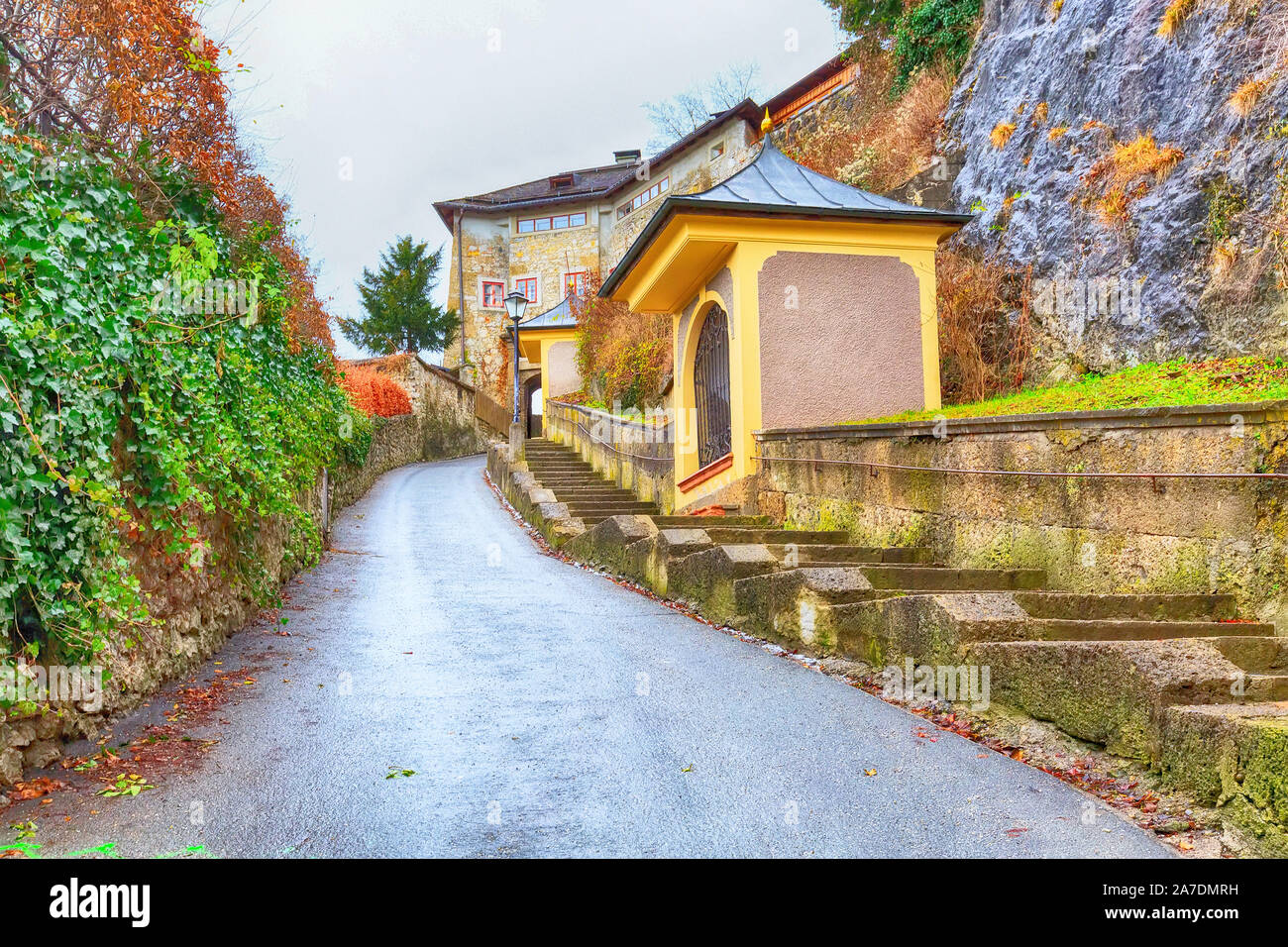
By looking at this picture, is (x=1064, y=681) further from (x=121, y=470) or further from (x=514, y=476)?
(x=514, y=476)

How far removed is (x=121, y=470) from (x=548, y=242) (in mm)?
38318

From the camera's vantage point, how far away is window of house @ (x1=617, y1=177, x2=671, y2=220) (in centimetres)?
3566

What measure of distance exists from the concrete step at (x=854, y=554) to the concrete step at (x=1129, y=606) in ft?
6.86

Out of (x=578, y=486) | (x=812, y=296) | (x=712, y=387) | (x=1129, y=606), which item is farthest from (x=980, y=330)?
(x=578, y=486)

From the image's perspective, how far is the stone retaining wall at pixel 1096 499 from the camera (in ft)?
15.6

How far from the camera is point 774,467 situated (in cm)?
1018

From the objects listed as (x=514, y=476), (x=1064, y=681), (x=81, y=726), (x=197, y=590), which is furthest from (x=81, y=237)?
(x=514, y=476)

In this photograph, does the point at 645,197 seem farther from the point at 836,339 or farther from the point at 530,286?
the point at 836,339

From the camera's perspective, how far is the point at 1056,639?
15.8ft

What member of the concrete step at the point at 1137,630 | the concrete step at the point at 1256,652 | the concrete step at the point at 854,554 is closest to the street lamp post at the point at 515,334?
the concrete step at the point at 854,554

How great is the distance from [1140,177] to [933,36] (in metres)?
8.50

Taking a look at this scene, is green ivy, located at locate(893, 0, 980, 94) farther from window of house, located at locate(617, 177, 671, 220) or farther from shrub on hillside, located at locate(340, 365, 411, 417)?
window of house, located at locate(617, 177, 671, 220)

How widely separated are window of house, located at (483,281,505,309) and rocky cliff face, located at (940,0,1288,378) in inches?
1217
